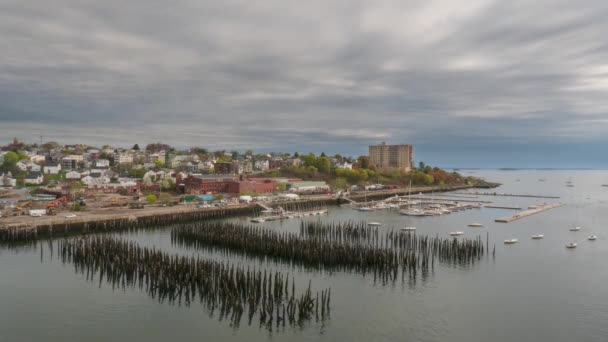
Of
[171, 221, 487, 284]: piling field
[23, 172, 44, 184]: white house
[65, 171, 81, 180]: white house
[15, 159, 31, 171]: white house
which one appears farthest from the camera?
[15, 159, 31, 171]: white house

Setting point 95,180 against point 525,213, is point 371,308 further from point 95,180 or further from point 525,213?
point 95,180

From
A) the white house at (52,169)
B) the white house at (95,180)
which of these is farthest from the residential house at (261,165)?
the white house at (95,180)

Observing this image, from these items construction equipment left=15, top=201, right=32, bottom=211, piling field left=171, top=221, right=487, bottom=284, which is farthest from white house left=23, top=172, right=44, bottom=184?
piling field left=171, top=221, right=487, bottom=284

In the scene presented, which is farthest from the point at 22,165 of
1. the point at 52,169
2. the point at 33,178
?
the point at 33,178

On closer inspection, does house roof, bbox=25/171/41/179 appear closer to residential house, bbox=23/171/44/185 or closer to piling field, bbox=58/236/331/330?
residential house, bbox=23/171/44/185

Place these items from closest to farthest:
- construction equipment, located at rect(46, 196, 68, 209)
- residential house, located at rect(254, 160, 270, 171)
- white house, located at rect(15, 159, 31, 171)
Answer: construction equipment, located at rect(46, 196, 68, 209), white house, located at rect(15, 159, 31, 171), residential house, located at rect(254, 160, 270, 171)

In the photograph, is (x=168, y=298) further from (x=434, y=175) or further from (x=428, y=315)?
(x=434, y=175)

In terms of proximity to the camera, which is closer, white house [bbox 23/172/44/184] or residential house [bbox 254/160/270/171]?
white house [bbox 23/172/44/184]
